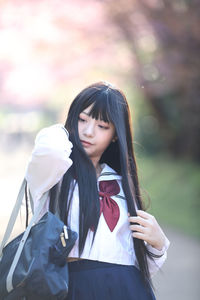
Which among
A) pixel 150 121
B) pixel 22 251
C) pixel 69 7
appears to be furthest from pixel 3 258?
pixel 150 121

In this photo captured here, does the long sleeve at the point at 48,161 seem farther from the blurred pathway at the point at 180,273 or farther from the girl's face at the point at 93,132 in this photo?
the blurred pathway at the point at 180,273

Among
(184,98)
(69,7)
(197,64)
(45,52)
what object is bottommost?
(184,98)

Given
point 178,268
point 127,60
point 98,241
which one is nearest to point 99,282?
point 98,241

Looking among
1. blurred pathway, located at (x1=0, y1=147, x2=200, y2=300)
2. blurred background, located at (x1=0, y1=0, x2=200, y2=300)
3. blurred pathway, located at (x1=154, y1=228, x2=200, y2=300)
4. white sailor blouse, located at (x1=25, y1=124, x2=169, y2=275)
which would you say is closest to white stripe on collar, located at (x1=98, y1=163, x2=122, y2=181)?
white sailor blouse, located at (x1=25, y1=124, x2=169, y2=275)

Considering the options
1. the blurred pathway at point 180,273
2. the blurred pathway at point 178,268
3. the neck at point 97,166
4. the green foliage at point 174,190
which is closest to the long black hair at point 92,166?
the neck at point 97,166

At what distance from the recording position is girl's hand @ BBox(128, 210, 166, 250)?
2.03 meters

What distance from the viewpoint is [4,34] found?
8.94 m

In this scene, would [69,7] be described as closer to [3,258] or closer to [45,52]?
[45,52]

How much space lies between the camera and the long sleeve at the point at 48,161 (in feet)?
6.10

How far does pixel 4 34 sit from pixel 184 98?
3.60 meters

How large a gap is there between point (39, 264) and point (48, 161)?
36 centimetres

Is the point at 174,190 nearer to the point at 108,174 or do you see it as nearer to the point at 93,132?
the point at 108,174

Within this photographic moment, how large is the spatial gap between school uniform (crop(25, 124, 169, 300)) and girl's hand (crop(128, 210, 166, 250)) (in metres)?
0.06

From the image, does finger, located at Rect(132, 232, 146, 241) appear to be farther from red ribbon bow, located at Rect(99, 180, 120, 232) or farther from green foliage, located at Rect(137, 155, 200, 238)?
green foliage, located at Rect(137, 155, 200, 238)
